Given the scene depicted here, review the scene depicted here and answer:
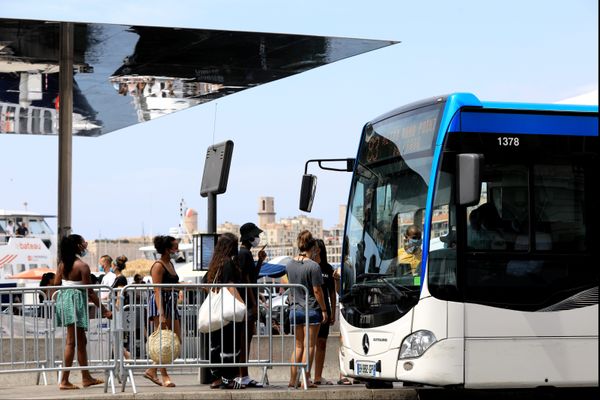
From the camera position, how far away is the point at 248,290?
13742 mm

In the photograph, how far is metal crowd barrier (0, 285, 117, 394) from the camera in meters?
13.8

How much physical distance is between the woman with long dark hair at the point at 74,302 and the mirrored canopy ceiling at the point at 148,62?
127 inches

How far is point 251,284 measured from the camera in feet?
44.7

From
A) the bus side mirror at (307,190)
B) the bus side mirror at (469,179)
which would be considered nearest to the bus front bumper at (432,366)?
the bus side mirror at (469,179)

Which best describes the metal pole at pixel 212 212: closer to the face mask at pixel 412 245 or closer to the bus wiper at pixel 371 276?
the bus wiper at pixel 371 276

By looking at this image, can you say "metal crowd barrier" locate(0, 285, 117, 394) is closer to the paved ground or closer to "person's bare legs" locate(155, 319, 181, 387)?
the paved ground

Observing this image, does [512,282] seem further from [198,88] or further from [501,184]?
[198,88]

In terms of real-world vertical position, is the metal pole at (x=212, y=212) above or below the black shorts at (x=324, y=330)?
above

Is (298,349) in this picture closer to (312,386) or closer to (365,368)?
(312,386)

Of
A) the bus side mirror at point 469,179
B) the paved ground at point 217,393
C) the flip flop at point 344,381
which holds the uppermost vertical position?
the bus side mirror at point 469,179

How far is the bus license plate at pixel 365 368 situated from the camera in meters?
12.8

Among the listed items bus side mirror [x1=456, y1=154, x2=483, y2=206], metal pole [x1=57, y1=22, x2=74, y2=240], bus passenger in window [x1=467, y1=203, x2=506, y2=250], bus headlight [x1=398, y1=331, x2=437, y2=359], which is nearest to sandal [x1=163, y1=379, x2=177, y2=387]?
bus headlight [x1=398, y1=331, x2=437, y2=359]

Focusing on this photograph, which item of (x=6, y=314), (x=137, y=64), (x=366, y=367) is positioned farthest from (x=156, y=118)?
(x=366, y=367)

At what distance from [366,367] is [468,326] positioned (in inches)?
53.5
